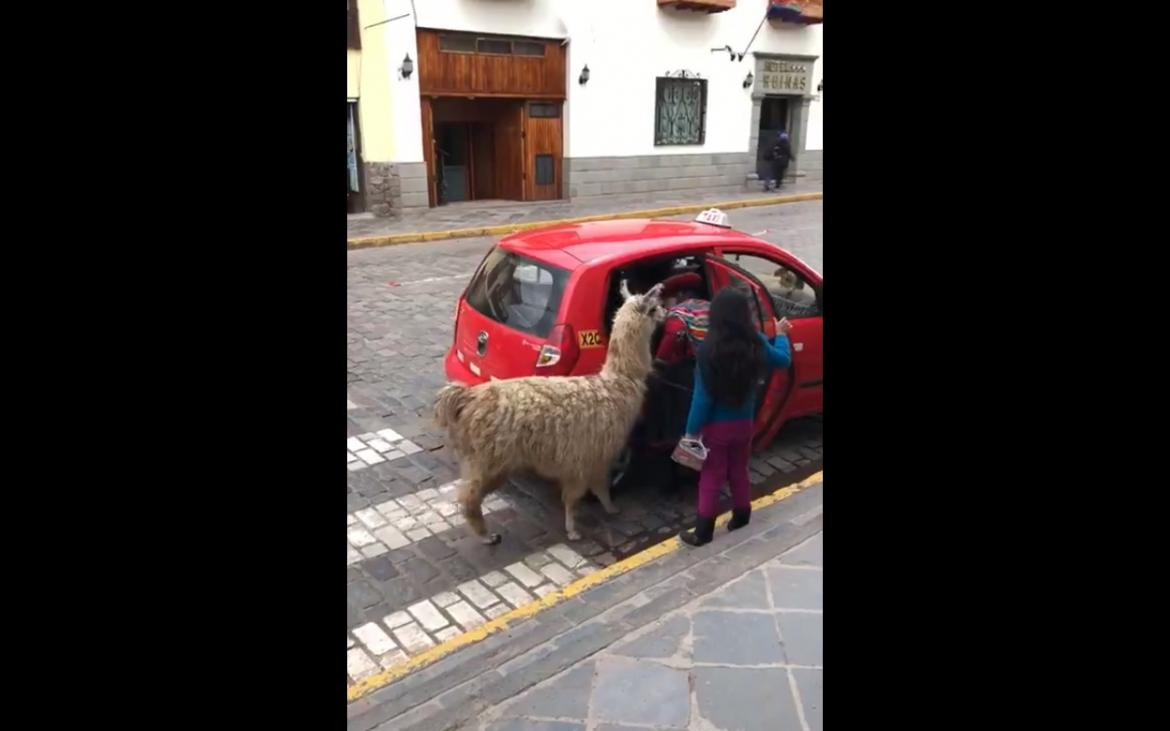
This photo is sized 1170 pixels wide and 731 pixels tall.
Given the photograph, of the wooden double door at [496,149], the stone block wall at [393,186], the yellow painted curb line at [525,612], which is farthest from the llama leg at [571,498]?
the wooden double door at [496,149]

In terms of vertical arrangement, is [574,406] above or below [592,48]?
below

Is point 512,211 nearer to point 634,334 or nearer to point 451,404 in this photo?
point 634,334

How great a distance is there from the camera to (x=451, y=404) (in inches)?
163

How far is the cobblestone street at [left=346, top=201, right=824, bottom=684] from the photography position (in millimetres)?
3787

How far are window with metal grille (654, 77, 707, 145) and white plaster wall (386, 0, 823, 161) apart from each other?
188mm

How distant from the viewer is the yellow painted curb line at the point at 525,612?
3.32 m

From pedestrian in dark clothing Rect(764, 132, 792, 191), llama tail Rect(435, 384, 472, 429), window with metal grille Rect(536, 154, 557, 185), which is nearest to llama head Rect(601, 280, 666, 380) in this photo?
llama tail Rect(435, 384, 472, 429)

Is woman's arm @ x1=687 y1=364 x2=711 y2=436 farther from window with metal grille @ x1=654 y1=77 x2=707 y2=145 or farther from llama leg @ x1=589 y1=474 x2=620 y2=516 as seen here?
window with metal grille @ x1=654 y1=77 x2=707 y2=145
